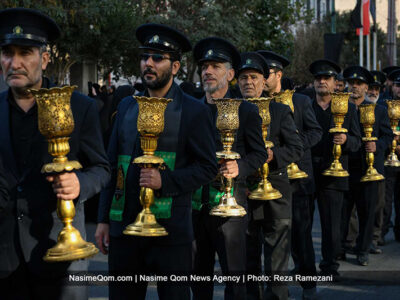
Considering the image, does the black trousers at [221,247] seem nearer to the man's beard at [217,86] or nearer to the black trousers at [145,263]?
the man's beard at [217,86]

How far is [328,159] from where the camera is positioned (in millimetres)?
8461

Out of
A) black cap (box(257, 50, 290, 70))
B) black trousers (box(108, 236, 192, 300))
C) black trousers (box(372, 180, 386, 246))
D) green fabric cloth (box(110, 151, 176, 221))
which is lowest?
black trousers (box(372, 180, 386, 246))

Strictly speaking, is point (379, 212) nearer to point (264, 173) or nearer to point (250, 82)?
point (264, 173)

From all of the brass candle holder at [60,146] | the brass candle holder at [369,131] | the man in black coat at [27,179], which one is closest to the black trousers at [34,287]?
the man in black coat at [27,179]

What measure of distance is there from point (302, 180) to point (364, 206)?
6.27 ft

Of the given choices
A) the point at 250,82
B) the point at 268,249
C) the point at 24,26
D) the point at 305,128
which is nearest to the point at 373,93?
the point at 305,128

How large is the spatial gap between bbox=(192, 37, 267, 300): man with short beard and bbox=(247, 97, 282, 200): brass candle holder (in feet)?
1.10

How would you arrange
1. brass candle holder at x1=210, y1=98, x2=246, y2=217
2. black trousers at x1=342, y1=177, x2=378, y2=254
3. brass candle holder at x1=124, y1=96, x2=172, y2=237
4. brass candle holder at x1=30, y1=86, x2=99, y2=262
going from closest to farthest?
brass candle holder at x1=30, y1=86, x2=99, y2=262
brass candle holder at x1=124, y1=96, x2=172, y2=237
brass candle holder at x1=210, y1=98, x2=246, y2=217
black trousers at x1=342, y1=177, x2=378, y2=254

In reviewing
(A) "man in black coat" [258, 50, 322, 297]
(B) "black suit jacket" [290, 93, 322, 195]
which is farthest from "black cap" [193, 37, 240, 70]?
(B) "black suit jacket" [290, 93, 322, 195]

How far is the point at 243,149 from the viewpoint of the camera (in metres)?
5.96

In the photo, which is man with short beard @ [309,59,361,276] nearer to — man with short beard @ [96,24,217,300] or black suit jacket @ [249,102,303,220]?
black suit jacket @ [249,102,303,220]

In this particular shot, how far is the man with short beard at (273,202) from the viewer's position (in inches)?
256

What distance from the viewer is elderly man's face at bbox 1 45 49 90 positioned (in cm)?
389

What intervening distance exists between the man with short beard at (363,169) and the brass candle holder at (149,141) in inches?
200
